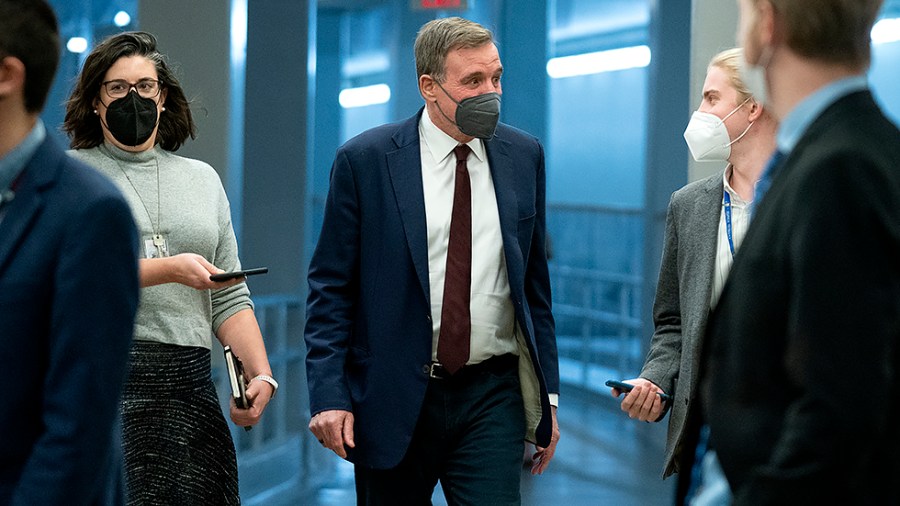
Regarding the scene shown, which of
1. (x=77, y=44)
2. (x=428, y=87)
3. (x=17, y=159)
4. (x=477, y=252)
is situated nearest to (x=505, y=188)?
(x=477, y=252)

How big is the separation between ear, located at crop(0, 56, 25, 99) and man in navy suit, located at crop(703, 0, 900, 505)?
95 cm

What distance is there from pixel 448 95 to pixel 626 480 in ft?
12.8

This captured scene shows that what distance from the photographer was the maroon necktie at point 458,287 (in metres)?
2.87

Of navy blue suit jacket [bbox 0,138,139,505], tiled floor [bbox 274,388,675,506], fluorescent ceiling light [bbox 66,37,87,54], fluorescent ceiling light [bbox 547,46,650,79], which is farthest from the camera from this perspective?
fluorescent ceiling light [bbox 547,46,650,79]

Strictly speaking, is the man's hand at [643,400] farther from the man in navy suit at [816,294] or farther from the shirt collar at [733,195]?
the man in navy suit at [816,294]

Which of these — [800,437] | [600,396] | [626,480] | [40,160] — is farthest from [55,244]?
[600,396]

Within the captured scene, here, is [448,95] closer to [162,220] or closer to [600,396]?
[162,220]

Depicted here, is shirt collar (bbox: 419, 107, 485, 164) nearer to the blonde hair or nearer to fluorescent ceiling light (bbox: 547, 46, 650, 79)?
the blonde hair

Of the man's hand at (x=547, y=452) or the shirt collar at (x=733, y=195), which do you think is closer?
the shirt collar at (x=733, y=195)

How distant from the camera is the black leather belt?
9.45ft

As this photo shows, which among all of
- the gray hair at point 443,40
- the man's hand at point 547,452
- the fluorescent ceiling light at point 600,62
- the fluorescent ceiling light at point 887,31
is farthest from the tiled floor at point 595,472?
the fluorescent ceiling light at point 600,62

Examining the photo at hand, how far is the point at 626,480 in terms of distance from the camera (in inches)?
253

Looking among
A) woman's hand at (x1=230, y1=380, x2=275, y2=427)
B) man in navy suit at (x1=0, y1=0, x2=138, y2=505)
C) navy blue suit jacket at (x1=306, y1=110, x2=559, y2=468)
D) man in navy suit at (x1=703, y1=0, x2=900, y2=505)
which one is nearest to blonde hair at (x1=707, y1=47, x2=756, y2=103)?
navy blue suit jacket at (x1=306, y1=110, x2=559, y2=468)

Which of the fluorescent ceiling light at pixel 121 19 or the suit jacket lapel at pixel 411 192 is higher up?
the fluorescent ceiling light at pixel 121 19
